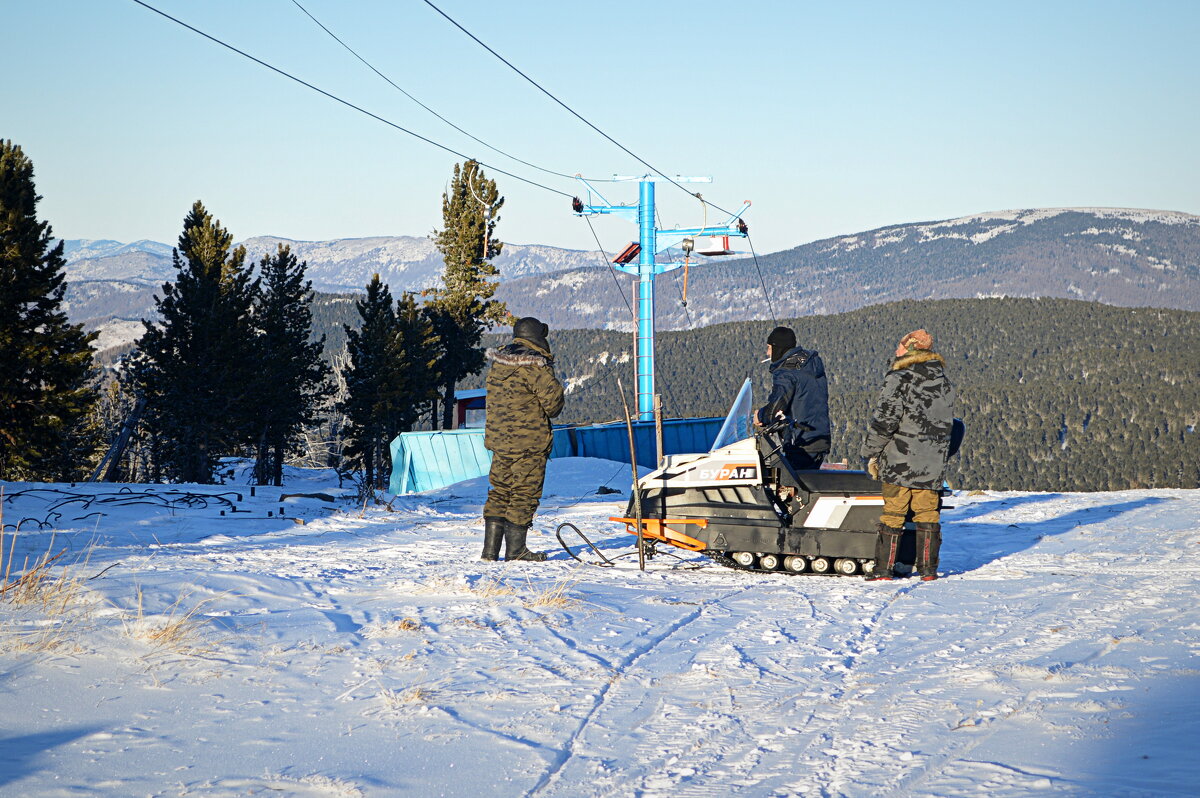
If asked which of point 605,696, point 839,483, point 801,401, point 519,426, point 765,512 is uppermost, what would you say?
point 801,401

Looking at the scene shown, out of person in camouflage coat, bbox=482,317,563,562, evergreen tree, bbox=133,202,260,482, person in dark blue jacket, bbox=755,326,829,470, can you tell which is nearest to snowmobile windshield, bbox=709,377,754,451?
person in dark blue jacket, bbox=755,326,829,470

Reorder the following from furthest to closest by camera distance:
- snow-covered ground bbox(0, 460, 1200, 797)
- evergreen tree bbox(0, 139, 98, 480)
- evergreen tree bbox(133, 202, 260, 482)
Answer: evergreen tree bbox(133, 202, 260, 482) → evergreen tree bbox(0, 139, 98, 480) → snow-covered ground bbox(0, 460, 1200, 797)

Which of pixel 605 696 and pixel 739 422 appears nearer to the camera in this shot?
pixel 605 696

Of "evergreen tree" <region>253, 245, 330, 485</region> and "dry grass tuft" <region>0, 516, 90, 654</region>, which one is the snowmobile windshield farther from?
"evergreen tree" <region>253, 245, 330, 485</region>

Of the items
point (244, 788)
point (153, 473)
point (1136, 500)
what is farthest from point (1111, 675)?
point (153, 473)

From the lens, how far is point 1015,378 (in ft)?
556

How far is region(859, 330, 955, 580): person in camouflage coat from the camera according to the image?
22.1 ft

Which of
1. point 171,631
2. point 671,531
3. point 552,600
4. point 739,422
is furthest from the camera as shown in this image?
point 739,422

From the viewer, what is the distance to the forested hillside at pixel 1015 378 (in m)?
125

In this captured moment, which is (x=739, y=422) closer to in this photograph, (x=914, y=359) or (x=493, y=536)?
(x=914, y=359)

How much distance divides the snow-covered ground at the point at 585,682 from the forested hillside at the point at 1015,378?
338 ft

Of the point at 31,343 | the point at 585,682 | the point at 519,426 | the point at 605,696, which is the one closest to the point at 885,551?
the point at 519,426

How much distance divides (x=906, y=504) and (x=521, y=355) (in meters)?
2.92

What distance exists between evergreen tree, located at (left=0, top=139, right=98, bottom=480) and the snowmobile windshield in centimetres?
3272
